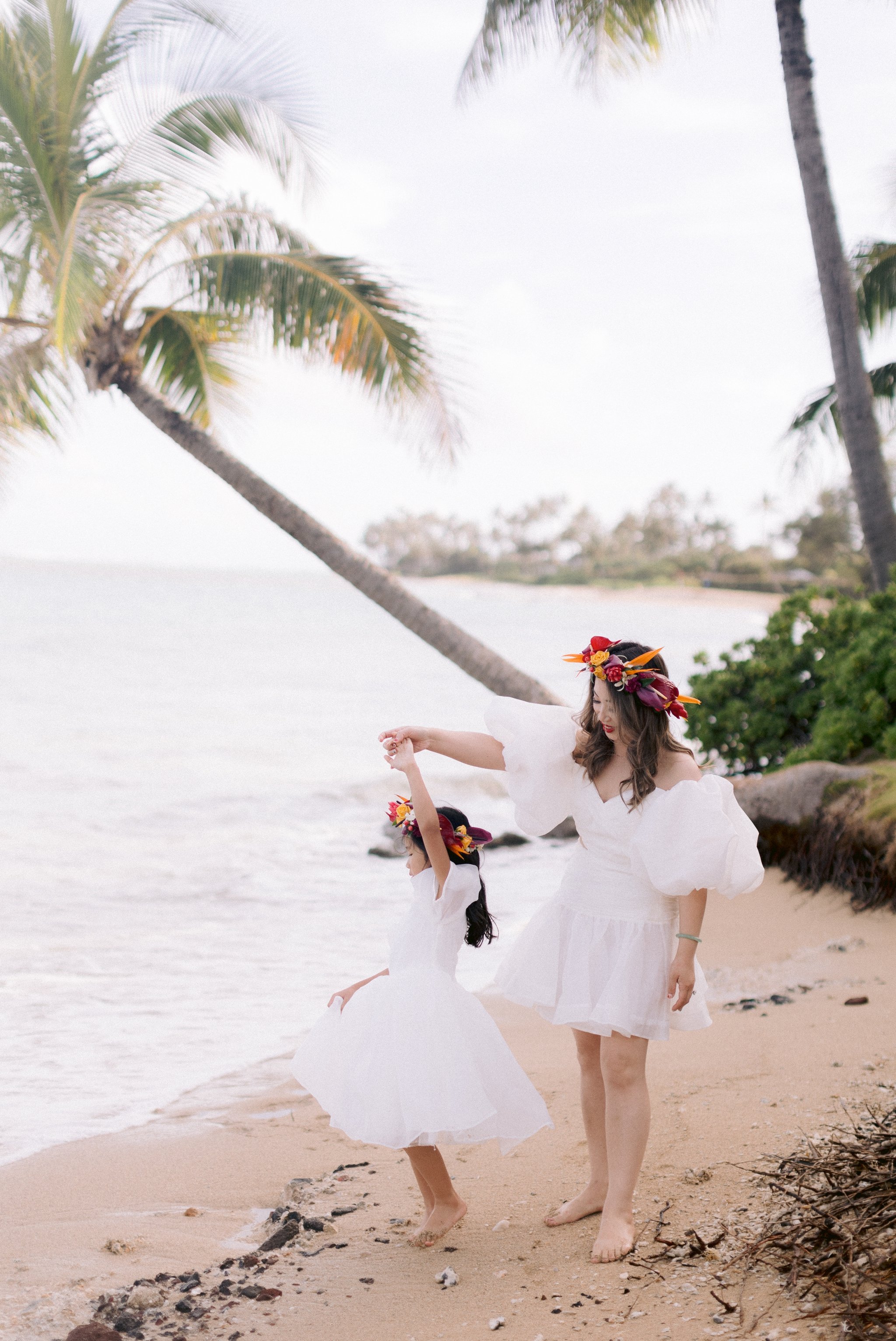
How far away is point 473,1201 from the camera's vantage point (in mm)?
3232

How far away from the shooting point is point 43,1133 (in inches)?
160

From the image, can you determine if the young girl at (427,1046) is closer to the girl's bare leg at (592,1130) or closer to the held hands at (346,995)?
the held hands at (346,995)

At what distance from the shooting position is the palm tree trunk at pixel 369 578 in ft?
31.4

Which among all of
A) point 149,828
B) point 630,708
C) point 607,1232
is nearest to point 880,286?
point 149,828

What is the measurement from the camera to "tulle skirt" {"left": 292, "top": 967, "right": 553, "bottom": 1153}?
2746mm

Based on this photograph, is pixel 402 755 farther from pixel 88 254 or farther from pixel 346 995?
pixel 88 254

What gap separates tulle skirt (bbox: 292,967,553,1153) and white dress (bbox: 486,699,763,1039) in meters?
0.21

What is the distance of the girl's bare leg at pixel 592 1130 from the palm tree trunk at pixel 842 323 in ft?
25.8

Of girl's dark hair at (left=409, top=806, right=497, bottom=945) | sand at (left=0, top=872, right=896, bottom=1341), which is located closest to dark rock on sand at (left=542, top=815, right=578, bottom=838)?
sand at (left=0, top=872, right=896, bottom=1341)

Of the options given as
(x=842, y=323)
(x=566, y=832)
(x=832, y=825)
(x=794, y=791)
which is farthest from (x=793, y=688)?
(x=842, y=323)

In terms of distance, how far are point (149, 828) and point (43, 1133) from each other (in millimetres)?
7175

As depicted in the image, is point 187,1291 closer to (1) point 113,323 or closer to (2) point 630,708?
(2) point 630,708

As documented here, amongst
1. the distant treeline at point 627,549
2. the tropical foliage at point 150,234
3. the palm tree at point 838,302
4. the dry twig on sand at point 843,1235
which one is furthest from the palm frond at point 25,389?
the distant treeline at point 627,549

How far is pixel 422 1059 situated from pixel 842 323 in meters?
8.91
